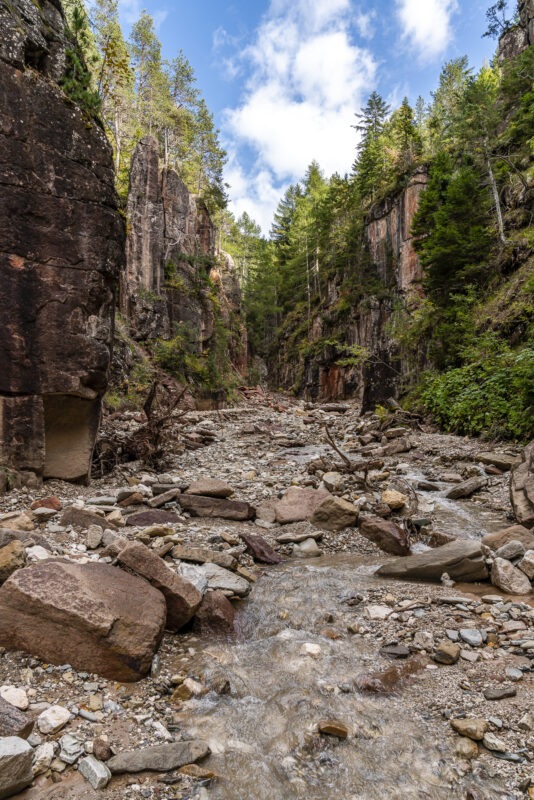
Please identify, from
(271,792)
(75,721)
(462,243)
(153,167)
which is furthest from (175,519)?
(153,167)

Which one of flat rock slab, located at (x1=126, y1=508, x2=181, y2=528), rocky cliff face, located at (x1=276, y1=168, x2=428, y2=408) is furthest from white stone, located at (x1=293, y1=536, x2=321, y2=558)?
rocky cliff face, located at (x1=276, y1=168, x2=428, y2=408)

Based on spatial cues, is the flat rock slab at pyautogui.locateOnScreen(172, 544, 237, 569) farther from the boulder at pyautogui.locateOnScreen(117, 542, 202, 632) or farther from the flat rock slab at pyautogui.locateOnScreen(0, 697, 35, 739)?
the flat rock slab at pyautogui.locateOnScreen(0, 697, 35, 739)

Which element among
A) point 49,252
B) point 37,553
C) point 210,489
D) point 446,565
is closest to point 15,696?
point 37,553

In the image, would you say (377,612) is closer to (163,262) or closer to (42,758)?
(42,758)

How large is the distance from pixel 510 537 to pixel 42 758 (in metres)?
5.04

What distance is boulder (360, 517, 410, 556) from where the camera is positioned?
5.93 meters

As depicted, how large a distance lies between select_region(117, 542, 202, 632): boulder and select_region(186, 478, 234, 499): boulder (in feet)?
12.6

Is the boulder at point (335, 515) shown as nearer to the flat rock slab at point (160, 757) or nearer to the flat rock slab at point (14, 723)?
the flat rock slab at point (160, 757)

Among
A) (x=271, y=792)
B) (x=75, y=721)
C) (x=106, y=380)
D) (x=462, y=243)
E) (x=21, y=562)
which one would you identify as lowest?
(x=271, y=792)

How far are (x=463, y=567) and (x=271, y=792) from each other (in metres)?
3.25

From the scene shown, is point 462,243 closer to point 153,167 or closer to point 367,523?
point 367,523

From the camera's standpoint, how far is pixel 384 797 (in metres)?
2.37

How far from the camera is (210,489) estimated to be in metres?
7.74

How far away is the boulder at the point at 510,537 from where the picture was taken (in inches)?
197
